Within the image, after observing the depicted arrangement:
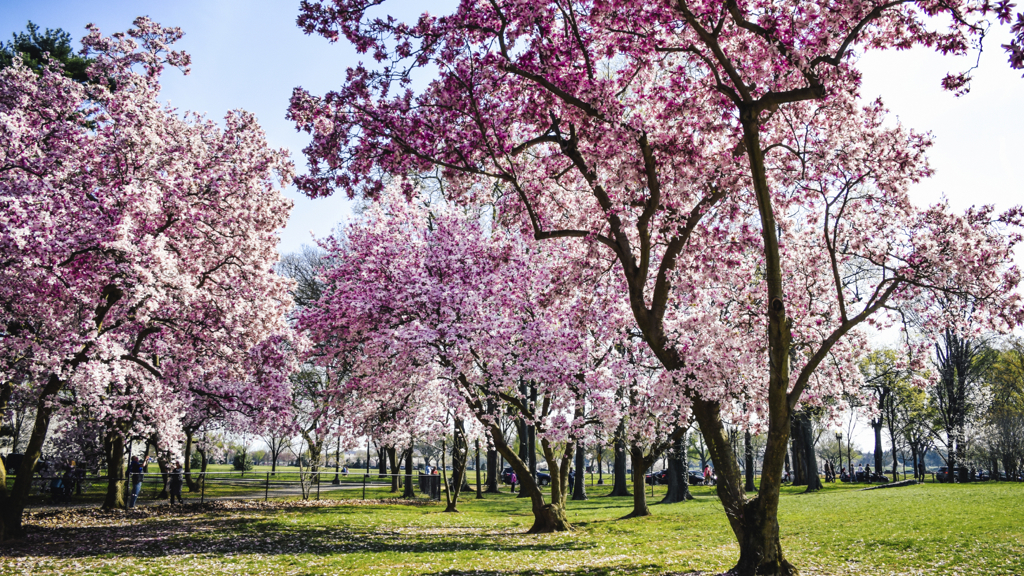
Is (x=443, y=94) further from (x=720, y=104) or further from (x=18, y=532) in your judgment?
(x=18, y=532)

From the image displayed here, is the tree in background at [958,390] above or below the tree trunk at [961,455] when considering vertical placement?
above

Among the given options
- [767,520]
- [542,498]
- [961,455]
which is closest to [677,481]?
[542,498]

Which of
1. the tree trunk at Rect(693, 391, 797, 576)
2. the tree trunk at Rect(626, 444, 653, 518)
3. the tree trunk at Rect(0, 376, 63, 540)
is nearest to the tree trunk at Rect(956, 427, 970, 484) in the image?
the tree trunk at Rect(626, 444, 653, 518)

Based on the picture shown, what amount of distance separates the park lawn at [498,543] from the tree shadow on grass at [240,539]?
0.08ft

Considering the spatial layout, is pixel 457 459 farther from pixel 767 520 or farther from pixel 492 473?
pixel 767 520

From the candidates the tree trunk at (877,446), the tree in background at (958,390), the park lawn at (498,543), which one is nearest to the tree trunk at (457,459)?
the park lawn at (498,543)

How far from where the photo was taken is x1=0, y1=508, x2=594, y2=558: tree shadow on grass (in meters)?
10.7

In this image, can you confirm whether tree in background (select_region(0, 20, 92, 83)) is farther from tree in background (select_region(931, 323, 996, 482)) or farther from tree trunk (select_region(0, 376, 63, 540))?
tree in background (select_region(931, 323, 996, 482))

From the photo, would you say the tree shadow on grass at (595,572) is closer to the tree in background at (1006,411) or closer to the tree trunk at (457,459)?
the tree trunk at (457,459)

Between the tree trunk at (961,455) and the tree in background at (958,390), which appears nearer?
the tree trunk at (961,455)

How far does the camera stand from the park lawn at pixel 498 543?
8.98 metres

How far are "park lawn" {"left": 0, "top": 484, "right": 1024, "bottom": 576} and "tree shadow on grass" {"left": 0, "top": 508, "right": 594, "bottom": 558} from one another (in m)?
0.03

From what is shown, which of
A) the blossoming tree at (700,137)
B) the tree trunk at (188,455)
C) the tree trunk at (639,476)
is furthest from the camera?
the tree trunk at (188,455)

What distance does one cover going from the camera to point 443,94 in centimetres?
826
